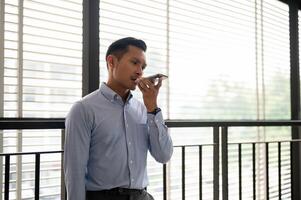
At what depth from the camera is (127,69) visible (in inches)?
56.7

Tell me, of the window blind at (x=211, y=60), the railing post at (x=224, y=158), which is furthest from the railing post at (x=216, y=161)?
the window blind at (x=211, y=60)

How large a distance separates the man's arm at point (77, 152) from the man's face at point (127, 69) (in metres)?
0.22

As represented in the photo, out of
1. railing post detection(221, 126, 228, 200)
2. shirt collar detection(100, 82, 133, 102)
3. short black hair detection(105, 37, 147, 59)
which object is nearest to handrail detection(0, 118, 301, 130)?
railing post detection(221, 126, 228, 200)

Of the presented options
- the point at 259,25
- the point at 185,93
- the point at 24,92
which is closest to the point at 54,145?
the point at 24,92

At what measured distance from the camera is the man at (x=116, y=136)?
131cm

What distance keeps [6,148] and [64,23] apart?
0.88 metres

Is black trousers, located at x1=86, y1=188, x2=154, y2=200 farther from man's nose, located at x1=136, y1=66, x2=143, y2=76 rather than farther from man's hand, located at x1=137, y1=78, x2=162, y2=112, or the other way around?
→ man's nose, located at x1=136, y1=66, x2=143, y2=76

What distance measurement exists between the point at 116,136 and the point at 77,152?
169mm

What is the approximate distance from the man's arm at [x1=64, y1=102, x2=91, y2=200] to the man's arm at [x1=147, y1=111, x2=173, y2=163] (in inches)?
10.7

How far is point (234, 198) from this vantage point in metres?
3.60

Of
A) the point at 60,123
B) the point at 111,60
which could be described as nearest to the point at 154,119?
the point at 111,60

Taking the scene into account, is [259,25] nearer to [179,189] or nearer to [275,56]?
[275,56]

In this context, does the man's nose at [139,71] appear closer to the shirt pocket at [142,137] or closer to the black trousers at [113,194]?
the shirt pocket at [142,137]

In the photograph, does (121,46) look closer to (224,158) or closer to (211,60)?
(224,158)
